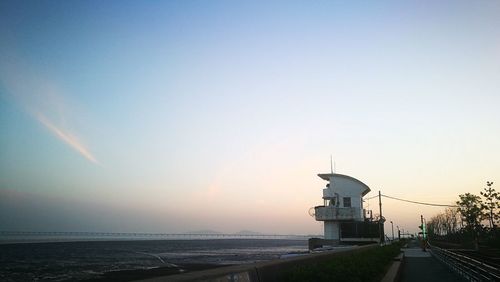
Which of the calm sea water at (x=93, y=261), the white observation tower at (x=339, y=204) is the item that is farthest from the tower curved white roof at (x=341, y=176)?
the calm sea water at (x=93, y=261)

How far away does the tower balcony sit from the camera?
5712 cm

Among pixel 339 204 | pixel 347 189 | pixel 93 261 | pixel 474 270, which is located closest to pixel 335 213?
pixel 339 204

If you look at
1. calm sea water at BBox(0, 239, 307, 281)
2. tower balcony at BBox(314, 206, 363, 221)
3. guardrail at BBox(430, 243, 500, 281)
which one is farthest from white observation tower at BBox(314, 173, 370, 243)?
guardrail at BBox(430, 243, 500, 281)

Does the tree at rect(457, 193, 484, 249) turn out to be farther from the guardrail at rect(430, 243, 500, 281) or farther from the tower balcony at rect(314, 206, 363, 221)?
the guardrail at rect(430, 243, 500, 281)

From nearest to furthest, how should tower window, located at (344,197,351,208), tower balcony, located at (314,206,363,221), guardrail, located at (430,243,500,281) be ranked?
1. guardrail, located at (430,243,500,281)
2. tower balcony, located at (314,206,363,221)
3. tower window, located at (344,197,351,208)

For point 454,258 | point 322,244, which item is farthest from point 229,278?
point 322,244

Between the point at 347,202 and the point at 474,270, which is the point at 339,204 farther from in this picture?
the point at 474,270

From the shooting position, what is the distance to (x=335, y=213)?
188 feet

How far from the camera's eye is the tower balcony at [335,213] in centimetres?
5712

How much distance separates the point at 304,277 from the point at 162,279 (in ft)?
12.3

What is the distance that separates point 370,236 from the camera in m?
60.3

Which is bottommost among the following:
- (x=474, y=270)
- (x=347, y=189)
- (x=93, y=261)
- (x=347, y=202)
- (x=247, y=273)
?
(x=93, y=261)

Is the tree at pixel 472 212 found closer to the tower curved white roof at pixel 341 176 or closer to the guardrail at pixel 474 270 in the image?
the tower curved white roof at pixel 341 176

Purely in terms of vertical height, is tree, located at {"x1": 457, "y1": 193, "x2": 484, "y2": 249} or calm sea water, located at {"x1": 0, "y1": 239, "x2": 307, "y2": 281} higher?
tree, located at {"x1": 457, "y1": 193, "x2": 484, "y2": 249}
